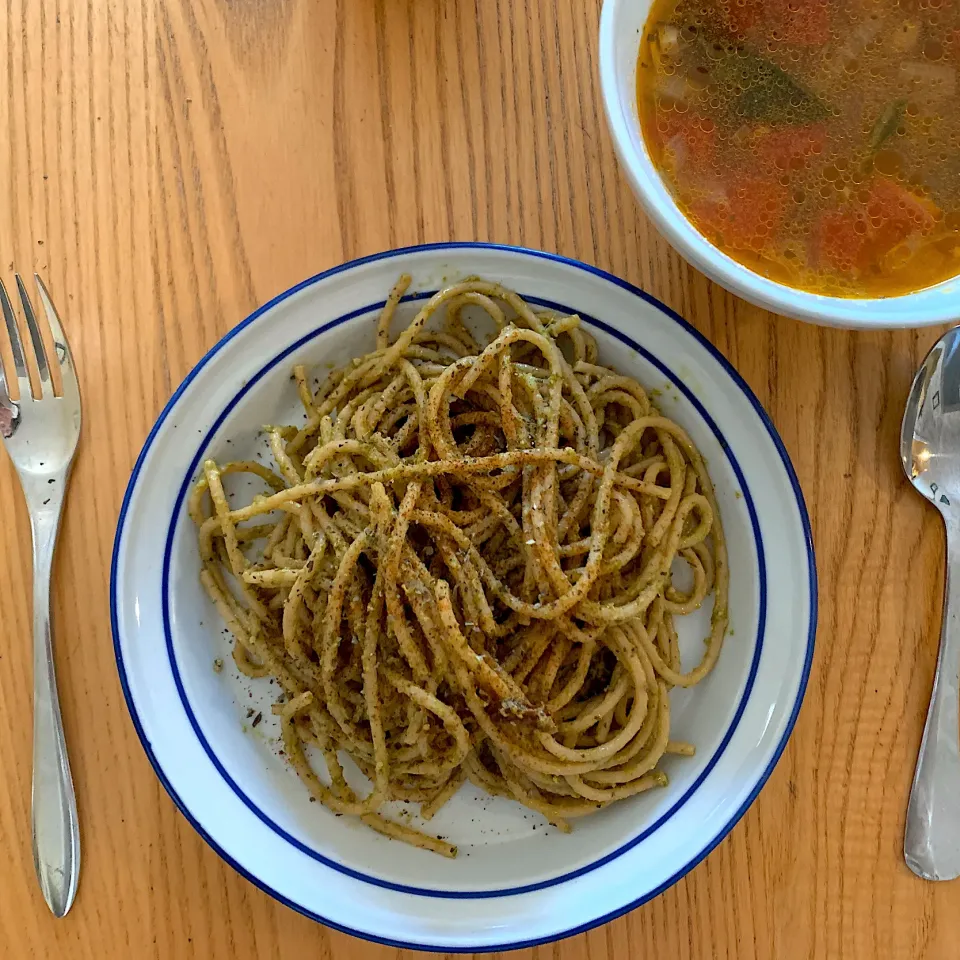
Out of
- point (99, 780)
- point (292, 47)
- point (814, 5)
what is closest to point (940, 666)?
point (814, 5)

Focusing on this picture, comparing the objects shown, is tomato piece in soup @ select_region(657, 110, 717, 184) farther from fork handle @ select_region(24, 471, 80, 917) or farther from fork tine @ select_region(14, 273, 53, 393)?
fork handle @ select_region(24, 471, 80, 917)

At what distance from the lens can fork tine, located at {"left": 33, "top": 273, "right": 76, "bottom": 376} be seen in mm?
1185

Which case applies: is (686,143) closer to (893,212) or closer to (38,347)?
(893,212)

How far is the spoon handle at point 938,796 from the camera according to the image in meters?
1.10

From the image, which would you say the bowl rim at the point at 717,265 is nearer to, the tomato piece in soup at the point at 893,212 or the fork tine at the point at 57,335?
the tomato piece in soup at the point at 893,212

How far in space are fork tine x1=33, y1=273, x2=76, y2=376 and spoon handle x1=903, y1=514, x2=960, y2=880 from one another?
4.28ft

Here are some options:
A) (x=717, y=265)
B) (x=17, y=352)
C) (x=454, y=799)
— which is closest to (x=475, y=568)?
(x=454, y=799)

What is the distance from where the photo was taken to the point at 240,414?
1.11 meters

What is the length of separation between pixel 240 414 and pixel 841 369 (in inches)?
33.2

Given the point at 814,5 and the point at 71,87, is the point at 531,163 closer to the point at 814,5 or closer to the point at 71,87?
the point at 814,5

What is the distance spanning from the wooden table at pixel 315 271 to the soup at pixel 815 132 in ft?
0.75

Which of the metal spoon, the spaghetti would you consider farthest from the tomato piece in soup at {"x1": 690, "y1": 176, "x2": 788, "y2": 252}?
the metal spoon

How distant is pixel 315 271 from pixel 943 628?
1016mm

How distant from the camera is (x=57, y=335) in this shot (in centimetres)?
119
